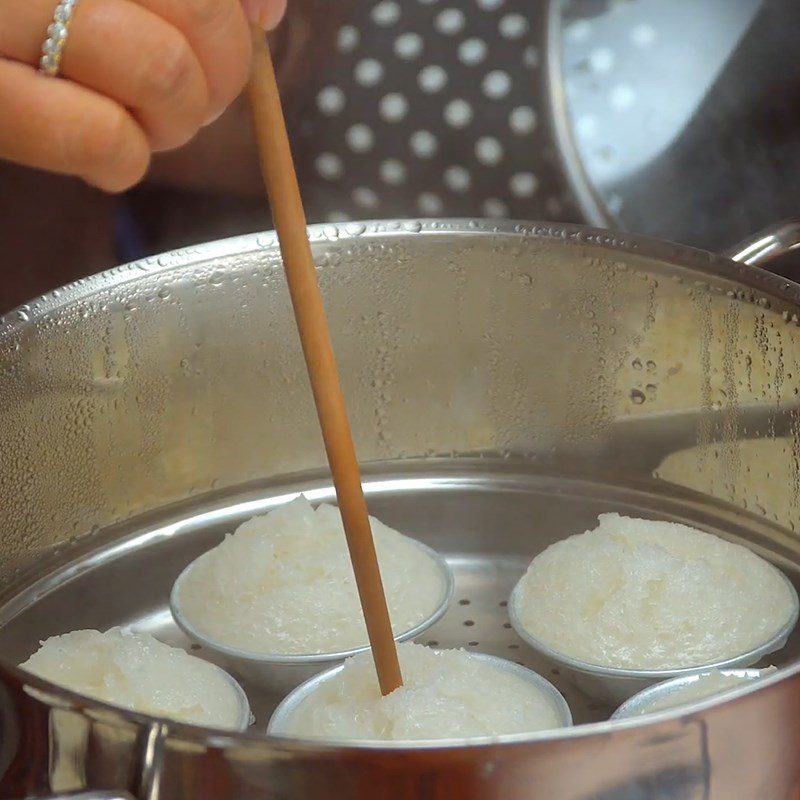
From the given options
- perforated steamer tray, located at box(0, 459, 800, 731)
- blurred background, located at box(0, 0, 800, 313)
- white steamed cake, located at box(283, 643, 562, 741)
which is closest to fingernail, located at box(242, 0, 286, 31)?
white steamed cake, located at box(283, 643, 562, 741)

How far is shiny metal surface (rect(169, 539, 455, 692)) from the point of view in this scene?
0.80 m

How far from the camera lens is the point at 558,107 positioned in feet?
3.55

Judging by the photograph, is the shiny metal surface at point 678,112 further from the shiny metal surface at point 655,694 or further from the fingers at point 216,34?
the fingers at point 216,34

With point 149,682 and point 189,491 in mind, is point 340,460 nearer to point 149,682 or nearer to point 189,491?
point 149,682

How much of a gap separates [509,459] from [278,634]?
271 mm

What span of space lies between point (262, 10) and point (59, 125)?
0.10 metres

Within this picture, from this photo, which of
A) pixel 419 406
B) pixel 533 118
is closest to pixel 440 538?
pixel 419 406

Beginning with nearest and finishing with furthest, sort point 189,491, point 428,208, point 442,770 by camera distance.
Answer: point 442,770
point 189,491
point 428,208

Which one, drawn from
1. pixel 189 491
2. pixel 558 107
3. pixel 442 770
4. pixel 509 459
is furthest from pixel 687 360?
pixel 442 770

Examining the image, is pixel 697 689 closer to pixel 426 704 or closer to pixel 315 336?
pixel 426 704

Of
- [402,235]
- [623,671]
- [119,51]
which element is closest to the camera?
[119,51]

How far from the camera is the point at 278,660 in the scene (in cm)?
80

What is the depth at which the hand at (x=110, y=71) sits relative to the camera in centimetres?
53

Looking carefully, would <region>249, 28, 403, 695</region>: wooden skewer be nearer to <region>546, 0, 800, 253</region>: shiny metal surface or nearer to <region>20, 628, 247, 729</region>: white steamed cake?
<region>20, 628, 247, 729</region>: white steamed cake
